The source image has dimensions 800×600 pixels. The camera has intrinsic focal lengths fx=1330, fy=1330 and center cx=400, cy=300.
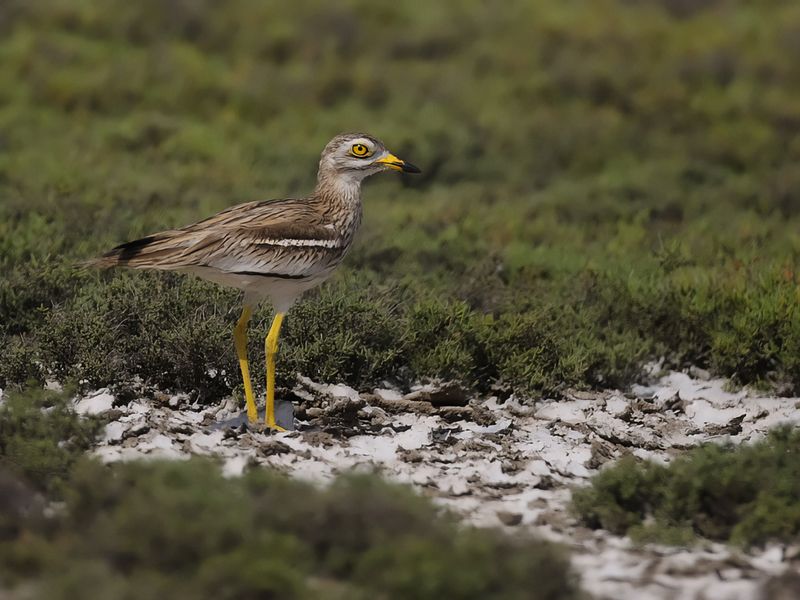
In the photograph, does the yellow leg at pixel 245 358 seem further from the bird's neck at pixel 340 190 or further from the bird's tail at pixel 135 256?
the bird's neck at pixel 340 190

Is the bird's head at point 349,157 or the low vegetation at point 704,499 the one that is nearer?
the low vegetation at point 704,499

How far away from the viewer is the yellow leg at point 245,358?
24.5 feet

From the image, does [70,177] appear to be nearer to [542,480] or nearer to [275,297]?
[275,297]

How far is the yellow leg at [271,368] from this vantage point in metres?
7.40

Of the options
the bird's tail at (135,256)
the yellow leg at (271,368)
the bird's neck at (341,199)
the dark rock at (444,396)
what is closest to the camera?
the bird's tail at (135,256)

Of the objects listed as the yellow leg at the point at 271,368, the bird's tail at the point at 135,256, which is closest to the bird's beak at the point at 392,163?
the yellow leg at the point at 271,368

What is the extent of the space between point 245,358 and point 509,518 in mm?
2218

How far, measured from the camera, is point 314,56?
63.9 ft

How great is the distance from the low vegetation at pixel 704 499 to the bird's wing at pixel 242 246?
223 centimetres

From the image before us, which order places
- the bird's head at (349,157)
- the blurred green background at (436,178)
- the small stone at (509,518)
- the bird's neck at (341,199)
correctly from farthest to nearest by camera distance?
1. the blurred green background at (436,178)
2. the bird's head at (349,157)
3. the bird's neck at (341,199)
4. the small stone at (509,518)

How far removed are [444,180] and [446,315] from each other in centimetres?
649

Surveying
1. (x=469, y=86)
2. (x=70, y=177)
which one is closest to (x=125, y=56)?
(x=469, y=86)

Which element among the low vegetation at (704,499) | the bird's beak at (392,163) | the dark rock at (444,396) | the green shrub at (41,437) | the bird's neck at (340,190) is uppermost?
the bird's beak at (392,163)

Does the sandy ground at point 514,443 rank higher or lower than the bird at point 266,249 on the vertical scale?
lower
